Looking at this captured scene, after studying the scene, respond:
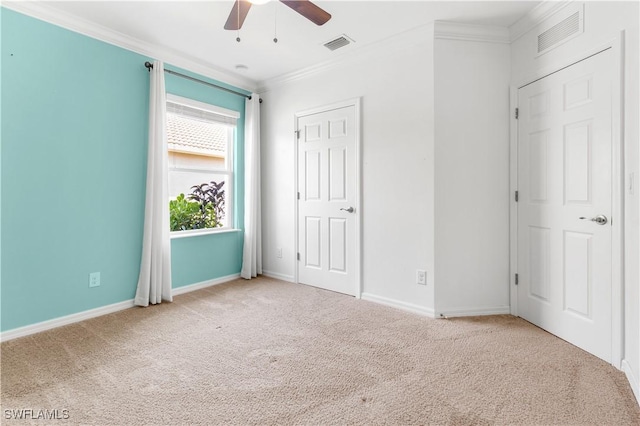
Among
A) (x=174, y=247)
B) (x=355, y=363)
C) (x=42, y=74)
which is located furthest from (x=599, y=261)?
(x=42, y=74)

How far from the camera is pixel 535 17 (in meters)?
2.58

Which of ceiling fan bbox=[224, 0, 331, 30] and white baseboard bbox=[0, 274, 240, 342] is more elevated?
ceiling fan bbox=[224, 0, 331, 30]

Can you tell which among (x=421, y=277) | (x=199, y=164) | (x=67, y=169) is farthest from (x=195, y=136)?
(x=421, y=277)

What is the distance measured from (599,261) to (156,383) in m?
2.97

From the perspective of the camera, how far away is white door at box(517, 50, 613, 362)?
215cm

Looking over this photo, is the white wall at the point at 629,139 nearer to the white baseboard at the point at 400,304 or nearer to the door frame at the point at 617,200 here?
the door frame at the point at 617,200

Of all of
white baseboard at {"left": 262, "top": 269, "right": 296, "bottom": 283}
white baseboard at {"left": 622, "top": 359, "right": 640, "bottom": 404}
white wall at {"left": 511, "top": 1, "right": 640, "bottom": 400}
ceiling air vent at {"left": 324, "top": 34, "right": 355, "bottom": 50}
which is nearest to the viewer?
white baseboard at {"left": 622, "top": 359, "right": 640, "bottom": 404}

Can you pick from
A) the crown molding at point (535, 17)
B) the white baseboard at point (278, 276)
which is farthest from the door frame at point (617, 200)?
the white baseboard at point (278, 276)

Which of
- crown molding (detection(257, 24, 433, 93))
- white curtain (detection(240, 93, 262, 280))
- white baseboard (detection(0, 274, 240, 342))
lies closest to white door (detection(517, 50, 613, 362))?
crown molding (detection(257, 24, 433, 93))

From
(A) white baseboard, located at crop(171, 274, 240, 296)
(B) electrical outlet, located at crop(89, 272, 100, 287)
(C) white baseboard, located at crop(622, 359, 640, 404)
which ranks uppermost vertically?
(B) electrical outlet, located at crop(89, 272, 100, 287)

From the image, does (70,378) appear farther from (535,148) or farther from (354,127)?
(535,148)

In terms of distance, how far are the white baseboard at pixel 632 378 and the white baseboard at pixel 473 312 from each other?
99cm

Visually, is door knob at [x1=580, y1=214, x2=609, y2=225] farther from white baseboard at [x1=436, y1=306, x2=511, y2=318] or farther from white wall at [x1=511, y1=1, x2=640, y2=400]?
white baseboard at [x1=436, y1=306, x2=511, y2=318]

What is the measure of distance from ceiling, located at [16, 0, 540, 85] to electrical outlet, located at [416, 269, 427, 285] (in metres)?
2.26
